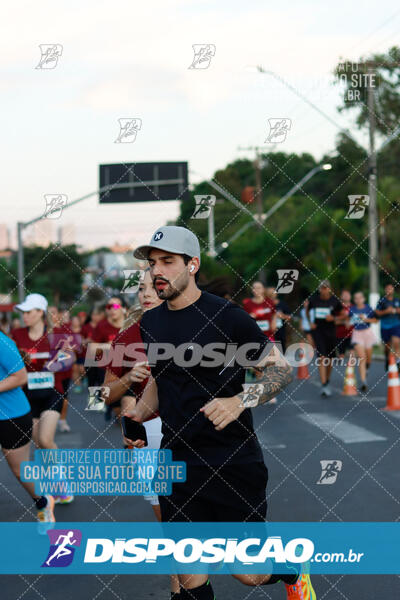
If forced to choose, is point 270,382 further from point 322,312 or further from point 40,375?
point 322,312

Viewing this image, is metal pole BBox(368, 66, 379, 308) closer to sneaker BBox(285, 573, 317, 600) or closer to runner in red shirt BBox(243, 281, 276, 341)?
runner in red shirt BBox(243, 281, 276, 341)

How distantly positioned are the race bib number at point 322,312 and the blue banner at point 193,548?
331 inches

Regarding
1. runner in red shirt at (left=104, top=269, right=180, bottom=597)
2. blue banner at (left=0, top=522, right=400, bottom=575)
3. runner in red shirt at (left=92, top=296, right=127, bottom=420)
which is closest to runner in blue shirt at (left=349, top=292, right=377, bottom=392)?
runner in red shirt at (left=92, top=296, right=127, bottom=420)

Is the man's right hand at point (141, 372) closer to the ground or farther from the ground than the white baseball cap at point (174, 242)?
closer to the ground

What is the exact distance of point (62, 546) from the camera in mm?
5398

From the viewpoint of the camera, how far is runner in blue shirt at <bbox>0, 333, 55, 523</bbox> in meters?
5.46

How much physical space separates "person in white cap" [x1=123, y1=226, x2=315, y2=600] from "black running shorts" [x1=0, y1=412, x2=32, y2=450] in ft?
7.30

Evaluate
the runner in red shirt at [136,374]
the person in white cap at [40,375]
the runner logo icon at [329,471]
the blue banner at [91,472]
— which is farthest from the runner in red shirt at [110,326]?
the runner in red shirt at [136,374]

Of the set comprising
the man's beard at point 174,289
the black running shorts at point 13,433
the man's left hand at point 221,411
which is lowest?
the black running shorts at point 13,433

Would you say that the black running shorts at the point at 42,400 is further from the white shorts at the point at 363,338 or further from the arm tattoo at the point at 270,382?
the white shorts at the point at 363,338

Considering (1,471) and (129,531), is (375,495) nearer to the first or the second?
(129,531)

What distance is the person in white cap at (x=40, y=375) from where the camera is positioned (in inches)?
266

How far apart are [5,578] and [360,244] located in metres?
35.3

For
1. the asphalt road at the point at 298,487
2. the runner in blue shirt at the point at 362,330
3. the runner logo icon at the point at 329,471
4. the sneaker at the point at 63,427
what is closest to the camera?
the asphalt road at the point at 298,487
